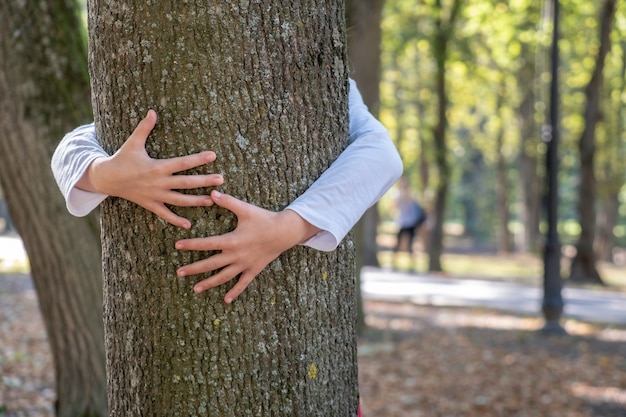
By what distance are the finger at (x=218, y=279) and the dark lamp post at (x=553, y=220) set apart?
8410 mm

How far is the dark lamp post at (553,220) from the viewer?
9641mm

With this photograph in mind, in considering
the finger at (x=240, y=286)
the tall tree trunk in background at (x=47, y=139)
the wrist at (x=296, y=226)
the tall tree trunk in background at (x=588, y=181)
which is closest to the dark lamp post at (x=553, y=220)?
the tall tree trunk in background at (x=588, y=181)

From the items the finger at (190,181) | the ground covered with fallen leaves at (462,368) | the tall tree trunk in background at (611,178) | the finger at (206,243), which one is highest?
the finger at (190,181)

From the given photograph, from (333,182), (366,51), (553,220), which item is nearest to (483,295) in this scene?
(553,220)

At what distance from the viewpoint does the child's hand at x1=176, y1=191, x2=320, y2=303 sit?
6.34 ft

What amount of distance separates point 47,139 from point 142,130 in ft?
8.51

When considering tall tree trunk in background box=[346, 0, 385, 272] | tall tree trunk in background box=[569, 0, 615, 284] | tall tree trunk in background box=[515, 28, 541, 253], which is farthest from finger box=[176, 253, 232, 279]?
tall tree trunk in background box=[515, 28, 541, 253]

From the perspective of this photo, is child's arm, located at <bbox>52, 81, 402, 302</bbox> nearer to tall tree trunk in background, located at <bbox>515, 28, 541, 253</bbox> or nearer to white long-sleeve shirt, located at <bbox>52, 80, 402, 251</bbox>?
white long-sleeve shirt, located at <bbox>52, 80, 402, 251</bbox>

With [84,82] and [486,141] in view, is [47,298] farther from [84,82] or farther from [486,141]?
[486,141]

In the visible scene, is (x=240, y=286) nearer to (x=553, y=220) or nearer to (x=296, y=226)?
(x=296, y=226)

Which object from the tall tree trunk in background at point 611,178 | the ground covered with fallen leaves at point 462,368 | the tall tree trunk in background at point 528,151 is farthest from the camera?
the tall tree trunk in background at point 611,178

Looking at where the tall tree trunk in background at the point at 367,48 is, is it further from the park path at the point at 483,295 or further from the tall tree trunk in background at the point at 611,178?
the tall tree trunk in background at the point at 611,178

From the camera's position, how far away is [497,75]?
25719 mm

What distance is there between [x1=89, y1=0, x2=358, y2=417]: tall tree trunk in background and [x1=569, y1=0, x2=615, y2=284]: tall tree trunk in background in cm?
1416
